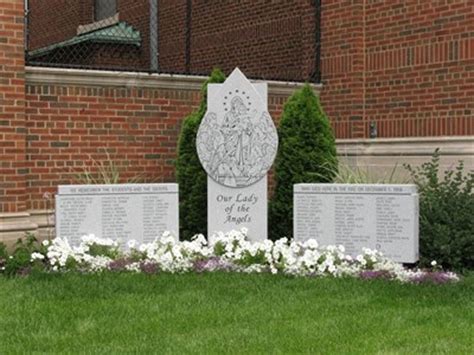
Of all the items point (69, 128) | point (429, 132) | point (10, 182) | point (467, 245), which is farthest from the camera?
point (429, 132)

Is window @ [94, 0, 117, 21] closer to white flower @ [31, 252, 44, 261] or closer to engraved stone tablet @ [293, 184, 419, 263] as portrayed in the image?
engraved stone tablet @ [293, 184, 419, 263]

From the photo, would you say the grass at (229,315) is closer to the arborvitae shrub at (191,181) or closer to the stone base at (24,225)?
the stone base at (24,225)

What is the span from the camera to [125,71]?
33.1ft

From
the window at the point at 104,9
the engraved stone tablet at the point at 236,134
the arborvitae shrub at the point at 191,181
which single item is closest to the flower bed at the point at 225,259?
the engraved stone tablet at the point at 236,134

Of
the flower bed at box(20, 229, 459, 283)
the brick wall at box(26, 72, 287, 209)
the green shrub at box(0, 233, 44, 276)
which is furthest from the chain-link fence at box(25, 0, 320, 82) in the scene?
the flower bed at box(20, 229, 459, 283)

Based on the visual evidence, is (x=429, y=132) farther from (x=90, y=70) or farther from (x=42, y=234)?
(x=42, y=234)

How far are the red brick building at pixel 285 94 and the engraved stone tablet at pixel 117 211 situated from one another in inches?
30.3

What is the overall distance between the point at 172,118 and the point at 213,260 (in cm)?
295

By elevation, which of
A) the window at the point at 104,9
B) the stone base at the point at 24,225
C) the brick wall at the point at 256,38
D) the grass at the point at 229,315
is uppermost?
the window at the point at 104,9

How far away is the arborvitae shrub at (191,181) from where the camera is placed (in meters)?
9.84

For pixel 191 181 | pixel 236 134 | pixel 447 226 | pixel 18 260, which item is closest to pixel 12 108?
pixel 18 260

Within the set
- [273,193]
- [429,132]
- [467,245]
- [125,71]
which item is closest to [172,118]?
[125,71]

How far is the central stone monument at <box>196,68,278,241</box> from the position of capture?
9.00 metres

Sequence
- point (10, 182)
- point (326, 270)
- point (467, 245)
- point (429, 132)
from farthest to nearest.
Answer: point (429, 132) → point (10, 182) → point (467, 245) → point (326, 270)
